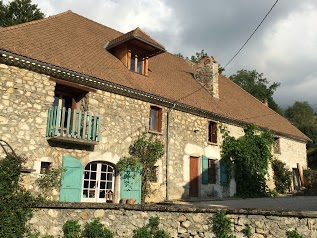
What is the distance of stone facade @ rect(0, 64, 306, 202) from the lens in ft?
33.1

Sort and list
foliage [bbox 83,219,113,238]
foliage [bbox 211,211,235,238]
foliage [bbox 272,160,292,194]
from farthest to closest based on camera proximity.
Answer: foliage [bbox 272,160,292,194] < foliage [bbox 83,219,113,238] < foliage [bbox 211,211,235,238]

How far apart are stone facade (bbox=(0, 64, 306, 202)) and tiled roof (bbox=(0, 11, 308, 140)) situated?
76 cm

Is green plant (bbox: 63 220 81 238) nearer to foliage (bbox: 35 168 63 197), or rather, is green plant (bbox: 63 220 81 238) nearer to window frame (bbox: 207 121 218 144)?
foliage (bbox: 35 168 63 197)

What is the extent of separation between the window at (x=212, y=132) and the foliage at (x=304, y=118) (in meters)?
26.8

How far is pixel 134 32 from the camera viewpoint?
13.7m

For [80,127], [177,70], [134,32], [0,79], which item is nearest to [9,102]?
[0,79]

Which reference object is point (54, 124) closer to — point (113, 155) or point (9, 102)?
point (9, 102)

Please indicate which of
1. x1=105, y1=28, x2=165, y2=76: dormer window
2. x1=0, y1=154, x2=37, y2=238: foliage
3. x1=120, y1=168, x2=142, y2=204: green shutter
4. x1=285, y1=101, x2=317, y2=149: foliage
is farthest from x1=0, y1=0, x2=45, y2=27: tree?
x1=285, y1=101, x2=317, y2=149: foliage

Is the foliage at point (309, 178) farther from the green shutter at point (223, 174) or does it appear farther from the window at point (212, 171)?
the window at point (212, 171)

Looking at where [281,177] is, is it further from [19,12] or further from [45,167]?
[19,12]

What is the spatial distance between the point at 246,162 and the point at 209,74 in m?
5.46

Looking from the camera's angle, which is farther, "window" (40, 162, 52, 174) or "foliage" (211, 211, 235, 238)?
"window" (40, 162, 52, 174)

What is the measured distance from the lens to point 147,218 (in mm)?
7664

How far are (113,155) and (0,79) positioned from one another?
4604mm
